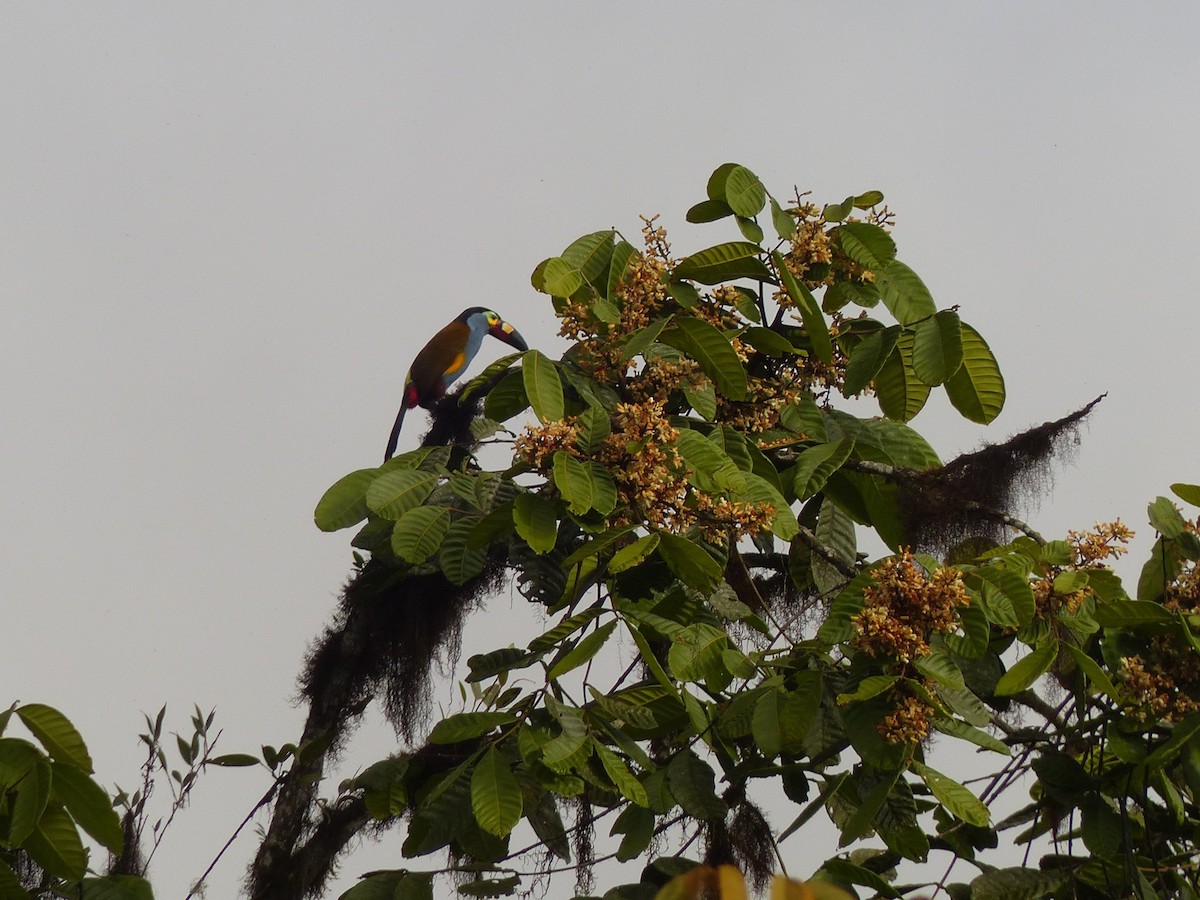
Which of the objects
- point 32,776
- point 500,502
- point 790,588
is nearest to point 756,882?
point 790,588

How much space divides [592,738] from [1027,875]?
0.76 m

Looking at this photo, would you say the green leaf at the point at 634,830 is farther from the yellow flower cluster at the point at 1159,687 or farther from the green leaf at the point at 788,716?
the yellow flower cluster at the point at 1159,687

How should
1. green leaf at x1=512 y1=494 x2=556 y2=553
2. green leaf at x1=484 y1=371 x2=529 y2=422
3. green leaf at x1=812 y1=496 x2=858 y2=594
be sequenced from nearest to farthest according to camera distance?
green leaf at x1=512 y1=494 x2=556 y2=553 < green leaf at x1=484 y1=371 x2=529 y2=422 < green leaf at x1=812 y1=496 x2=858 y2=594

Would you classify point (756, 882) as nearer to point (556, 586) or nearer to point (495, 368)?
point (556, 586)

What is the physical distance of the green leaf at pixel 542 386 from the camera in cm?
173

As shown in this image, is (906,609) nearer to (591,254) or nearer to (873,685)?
(873,685)

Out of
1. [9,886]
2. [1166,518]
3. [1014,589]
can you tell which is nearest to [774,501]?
[1014,589]

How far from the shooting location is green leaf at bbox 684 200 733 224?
1916 mm

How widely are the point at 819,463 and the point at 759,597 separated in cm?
26

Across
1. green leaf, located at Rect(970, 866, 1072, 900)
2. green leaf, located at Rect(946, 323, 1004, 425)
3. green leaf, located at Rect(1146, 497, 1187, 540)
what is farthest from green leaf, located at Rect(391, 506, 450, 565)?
green leaf, located at Rect(1146, 497, 1187, 540)

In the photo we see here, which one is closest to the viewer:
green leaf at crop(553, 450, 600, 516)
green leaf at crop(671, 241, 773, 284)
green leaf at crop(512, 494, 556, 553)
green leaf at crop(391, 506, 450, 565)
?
green leaf at crop(553, 450, 600, 516)

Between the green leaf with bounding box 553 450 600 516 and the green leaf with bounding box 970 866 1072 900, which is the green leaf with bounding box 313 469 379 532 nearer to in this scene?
the green leaf with bounding box 553 450 600 516

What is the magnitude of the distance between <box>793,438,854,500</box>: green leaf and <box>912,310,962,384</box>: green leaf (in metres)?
0.16

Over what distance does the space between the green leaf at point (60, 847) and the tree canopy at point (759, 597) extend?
0.02 meters
